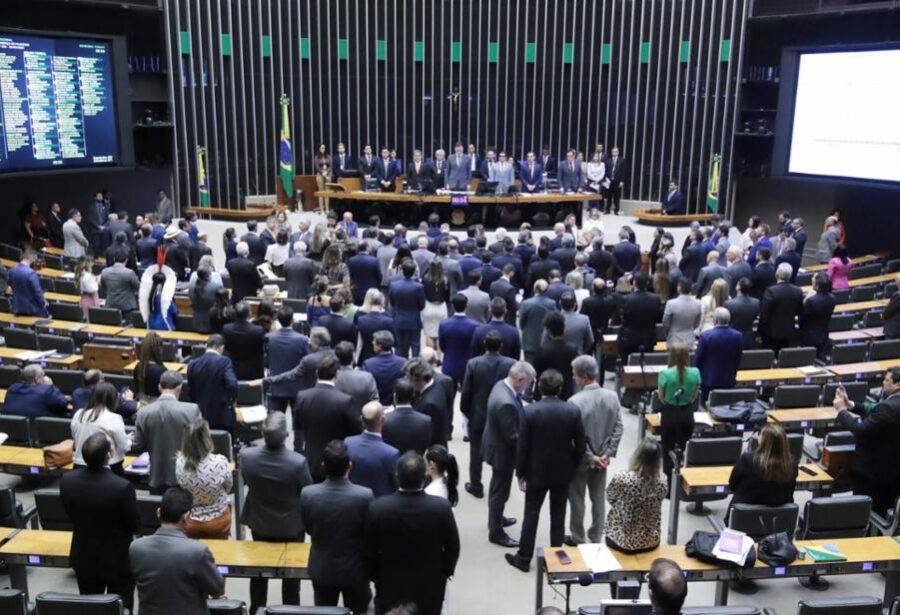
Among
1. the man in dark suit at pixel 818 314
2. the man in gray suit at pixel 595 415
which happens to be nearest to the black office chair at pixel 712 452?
the man in gray suit at pixel 595 415

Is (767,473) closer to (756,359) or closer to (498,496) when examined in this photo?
(498,496)

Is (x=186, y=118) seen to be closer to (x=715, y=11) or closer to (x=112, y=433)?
(x=715, y=11)

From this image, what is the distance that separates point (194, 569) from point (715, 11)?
18.3 m

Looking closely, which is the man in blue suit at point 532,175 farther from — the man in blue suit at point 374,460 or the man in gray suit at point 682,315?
the man in blue suit at point 374,460

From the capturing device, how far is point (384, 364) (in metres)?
6.59

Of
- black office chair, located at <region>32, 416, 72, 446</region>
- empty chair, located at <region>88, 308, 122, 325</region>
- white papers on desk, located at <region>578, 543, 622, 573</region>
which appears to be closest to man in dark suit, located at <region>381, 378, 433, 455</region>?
white papers on desk, located at <region>578, 543, 622, 573</region>

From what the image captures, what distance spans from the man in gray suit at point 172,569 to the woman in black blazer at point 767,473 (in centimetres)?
334

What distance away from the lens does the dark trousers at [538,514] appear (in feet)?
18.9

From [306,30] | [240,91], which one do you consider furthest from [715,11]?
[240,91]

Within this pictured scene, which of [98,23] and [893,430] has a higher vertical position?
[98,23]

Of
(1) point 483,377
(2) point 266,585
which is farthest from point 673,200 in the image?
(2) point 266,585

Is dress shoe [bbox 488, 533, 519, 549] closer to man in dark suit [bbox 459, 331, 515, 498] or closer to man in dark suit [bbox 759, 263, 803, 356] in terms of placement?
man in dark suit [bbox 459, 331, 515, 498]

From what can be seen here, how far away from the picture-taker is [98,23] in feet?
57.5

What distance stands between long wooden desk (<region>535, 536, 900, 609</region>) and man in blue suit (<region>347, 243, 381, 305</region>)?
5.68 meters
